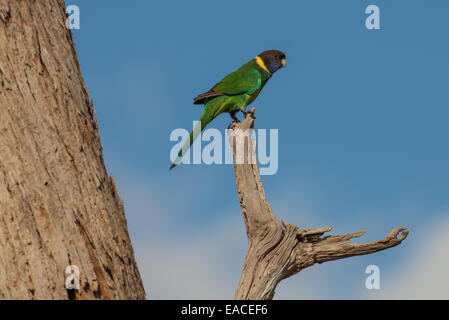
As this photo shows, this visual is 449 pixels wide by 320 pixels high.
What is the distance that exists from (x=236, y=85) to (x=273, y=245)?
11.9 feet

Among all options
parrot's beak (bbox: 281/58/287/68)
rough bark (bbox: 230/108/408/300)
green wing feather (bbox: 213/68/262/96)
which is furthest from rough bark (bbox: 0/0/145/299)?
parrot's beak (bbox: 281/58/287/68)

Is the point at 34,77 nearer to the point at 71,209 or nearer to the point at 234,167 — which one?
the point at 71,209

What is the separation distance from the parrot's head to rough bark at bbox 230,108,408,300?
430 cm

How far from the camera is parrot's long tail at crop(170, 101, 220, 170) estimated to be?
591cm

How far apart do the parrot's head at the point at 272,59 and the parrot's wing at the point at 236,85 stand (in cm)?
60

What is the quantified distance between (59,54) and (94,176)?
113 cm

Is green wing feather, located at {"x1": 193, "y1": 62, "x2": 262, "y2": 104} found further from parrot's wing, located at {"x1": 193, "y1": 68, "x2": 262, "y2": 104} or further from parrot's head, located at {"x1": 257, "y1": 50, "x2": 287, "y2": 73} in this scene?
parrot's head, located at {"x1": 257, "y1": 50, "x2": 287, "y2": 73}

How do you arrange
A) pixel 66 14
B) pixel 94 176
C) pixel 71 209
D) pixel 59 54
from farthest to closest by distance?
1. pixel 66 14
2. pixel 59 54
3. pixel 94 176
4. pixel 71 209

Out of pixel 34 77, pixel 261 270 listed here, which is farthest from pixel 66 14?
pixel 261 270

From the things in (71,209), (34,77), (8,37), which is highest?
(8,37)

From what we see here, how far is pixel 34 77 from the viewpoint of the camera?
12.8 ft

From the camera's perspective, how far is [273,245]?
4375 mm

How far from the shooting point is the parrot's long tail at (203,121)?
5.91 metres

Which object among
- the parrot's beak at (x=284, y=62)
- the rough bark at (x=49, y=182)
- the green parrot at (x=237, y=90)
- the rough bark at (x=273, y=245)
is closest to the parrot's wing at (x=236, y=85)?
the green parrot at (x=237, y=90)
